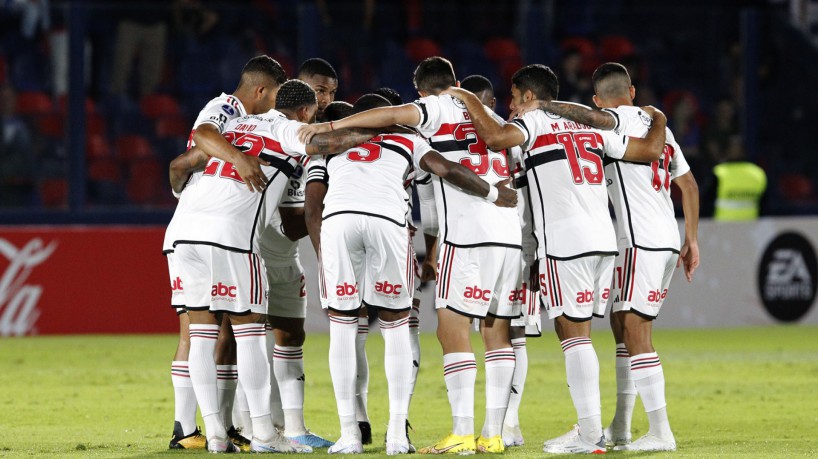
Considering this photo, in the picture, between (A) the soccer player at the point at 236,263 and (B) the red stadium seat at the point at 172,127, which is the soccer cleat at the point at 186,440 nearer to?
(A) the soccer player at the point at 236,263

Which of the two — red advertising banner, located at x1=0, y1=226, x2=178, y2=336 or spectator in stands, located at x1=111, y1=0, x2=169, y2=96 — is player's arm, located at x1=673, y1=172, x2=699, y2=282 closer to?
red advertising banner, located at x1=0, y1=226, x2=178, y2=336

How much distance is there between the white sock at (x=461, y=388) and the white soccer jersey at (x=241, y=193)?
48.2 inches

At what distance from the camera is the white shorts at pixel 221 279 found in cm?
688

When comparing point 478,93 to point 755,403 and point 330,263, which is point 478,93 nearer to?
point 330,263

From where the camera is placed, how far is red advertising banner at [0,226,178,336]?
13.8 metres

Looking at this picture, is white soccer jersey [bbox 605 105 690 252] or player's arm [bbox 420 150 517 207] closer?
player's arm [bbox 420 150 517 207]

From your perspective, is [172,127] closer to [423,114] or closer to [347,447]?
[423,114]

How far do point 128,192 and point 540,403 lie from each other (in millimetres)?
6966

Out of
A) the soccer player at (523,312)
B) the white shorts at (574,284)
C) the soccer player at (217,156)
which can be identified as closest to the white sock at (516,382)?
the soccer player at (523,312)

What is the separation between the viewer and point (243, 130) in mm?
7074

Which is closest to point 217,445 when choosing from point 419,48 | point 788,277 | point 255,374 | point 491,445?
point 255,374

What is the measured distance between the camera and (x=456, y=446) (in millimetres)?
6750

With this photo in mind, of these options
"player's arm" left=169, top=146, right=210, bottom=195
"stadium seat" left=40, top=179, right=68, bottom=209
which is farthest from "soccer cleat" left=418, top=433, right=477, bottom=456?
"stadium seat" left=40, top=179, right=68, bottom=209

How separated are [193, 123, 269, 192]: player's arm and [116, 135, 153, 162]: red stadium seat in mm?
8305
